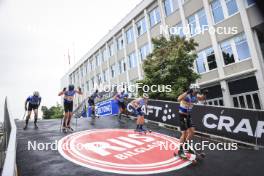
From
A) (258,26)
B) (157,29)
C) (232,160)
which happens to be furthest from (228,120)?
(157,29)

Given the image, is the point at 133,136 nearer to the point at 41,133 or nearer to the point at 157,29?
the point at 41,133

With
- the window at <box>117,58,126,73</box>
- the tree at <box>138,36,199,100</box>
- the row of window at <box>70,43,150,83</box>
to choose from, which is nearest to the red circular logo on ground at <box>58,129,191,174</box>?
the tree at <box>138,36,199,100</box>

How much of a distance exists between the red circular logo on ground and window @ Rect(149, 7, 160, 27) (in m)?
22.0

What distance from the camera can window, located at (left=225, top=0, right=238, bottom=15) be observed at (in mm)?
20750

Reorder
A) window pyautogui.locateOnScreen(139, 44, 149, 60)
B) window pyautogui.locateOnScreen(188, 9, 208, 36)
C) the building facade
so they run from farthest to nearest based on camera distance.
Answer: window pyautogui.locateOnScreen(139, 44, 149, 60)
window pyautogui.locateOnScreen(188, 9, 208, 36)
the building facade

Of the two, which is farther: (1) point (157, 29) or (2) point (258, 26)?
(1) point (157, 29)

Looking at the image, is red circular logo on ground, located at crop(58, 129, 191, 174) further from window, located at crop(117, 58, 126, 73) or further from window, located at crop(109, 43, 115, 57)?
window, located at crop(109, 43, 115, 57)

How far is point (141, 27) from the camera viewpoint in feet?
111

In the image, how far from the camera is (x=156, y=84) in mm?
18328

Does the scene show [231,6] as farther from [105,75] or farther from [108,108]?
[105,75]

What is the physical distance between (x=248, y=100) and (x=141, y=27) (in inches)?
744

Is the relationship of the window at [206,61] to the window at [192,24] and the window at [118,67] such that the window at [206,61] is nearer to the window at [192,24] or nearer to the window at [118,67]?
the window at [192,24]

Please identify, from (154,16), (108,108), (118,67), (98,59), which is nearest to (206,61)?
(108,108)

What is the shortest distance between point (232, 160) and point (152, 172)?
2.91m
